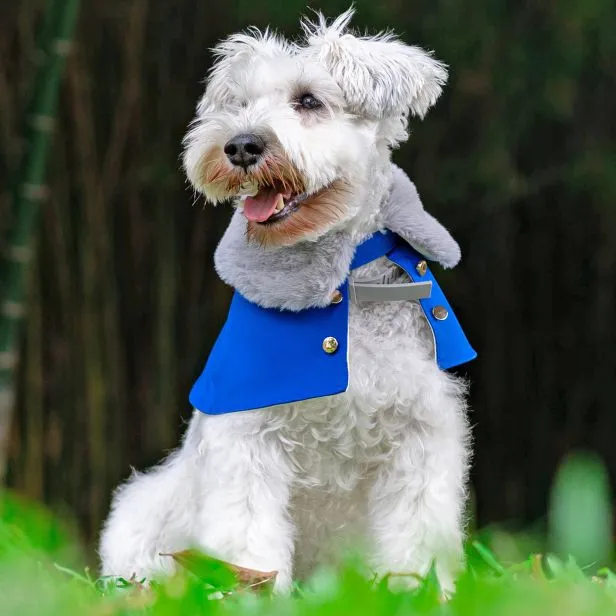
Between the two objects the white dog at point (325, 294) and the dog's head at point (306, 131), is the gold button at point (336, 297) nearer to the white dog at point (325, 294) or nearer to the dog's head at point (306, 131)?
the white dog at point (325, 294)

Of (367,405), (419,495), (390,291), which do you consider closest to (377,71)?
(390,291)

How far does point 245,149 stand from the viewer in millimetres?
2156

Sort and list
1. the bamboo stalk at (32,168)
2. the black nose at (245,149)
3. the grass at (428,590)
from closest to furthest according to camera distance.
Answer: the grass at (428,590) < the black nose at (245,149) < the bamboo stalk at (32,168)

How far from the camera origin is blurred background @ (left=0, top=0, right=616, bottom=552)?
3.69 m

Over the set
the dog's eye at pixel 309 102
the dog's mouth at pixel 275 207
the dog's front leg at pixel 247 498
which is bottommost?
the dog's front leg at pixel 247 498

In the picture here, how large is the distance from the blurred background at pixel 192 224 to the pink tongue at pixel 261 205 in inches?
58.6

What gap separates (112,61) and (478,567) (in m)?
2.21

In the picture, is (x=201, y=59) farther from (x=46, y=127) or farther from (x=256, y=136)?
(x=256, y=136)

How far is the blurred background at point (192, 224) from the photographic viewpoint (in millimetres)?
3691

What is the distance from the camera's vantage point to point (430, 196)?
372cm

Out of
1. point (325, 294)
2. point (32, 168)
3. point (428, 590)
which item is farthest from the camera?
point (32, 168)

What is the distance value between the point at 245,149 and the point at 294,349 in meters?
0.44

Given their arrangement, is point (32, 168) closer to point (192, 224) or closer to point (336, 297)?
point (192, 224)

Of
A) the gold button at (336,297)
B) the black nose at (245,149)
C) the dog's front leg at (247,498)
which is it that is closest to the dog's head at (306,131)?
the black nose at (245,149)
